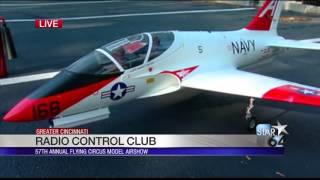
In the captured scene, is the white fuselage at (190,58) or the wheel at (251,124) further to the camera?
the wheel at (251,124)

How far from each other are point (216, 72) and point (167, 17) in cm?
1707

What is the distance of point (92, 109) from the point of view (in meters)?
7.58

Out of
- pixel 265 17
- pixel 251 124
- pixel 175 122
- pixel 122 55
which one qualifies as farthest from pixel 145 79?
pixel 265 17

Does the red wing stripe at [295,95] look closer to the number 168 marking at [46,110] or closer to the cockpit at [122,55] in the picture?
the cockpit at [122,55]

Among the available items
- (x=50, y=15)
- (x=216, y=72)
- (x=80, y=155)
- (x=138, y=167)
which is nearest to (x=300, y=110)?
(x=216, y=72)

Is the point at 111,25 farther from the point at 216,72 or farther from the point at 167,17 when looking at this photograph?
the point at 216,72

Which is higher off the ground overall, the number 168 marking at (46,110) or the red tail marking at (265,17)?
the red tail marking at (265,17)

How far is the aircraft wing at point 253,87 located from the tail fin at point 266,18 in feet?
8.46

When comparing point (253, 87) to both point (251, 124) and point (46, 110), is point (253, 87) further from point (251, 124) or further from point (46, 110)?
point (46, 110)

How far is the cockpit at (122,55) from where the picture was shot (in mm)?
7676

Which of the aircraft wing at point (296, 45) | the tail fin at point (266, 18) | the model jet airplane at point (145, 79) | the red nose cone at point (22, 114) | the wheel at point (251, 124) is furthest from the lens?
the tail fin at point (266, 18)

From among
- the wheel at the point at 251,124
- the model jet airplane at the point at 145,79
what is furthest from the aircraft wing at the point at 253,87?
the wheel at the point at 251,124

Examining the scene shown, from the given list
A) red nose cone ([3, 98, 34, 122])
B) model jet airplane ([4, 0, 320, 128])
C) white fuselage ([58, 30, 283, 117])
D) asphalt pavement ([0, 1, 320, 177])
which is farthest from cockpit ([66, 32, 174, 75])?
asphalt pavement ([0, 1, 320, 177])

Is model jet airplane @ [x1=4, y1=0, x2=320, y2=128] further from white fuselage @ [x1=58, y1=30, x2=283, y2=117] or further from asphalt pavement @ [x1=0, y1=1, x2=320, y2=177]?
asphalt pavement @ [x1=0, y1=1, x2=320, y2=177]
